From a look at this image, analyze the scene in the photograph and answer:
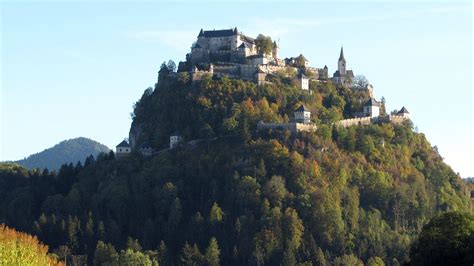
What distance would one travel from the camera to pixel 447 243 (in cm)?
7600

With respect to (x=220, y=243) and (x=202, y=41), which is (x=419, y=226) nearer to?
(x=220, y=243)

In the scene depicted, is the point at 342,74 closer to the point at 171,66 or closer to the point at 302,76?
the point at 302,76

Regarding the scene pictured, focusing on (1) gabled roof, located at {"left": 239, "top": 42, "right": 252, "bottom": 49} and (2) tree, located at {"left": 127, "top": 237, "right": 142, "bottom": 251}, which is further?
(1) gabled roof, located at {"left": 239, "top": 42, "right": 252, "bottom": 49}

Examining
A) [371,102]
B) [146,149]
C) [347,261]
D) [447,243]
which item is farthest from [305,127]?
[447,243]

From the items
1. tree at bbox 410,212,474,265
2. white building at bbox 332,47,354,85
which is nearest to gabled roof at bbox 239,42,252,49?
white building at bbox 332,47,354,85

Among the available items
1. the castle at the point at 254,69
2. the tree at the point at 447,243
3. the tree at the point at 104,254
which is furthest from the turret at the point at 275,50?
the tree at the point at 447,243

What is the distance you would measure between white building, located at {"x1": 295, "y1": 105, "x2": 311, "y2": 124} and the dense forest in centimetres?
233

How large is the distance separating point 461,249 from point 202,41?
83828mm

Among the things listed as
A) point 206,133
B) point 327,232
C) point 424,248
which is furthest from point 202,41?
point 424,248

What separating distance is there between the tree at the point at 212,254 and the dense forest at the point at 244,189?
0.51 ft

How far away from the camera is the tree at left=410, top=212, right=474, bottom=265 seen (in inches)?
2965

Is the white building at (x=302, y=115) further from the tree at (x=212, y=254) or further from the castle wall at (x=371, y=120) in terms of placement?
the tree at (x=212, y=254)

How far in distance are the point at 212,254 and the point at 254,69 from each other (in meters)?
36.0

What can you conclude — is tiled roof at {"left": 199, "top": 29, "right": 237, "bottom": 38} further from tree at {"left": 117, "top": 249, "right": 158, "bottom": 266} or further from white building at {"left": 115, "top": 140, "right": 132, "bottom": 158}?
tree at {"left": 117, "top": 249, "right": 158, "bottom": 266}
